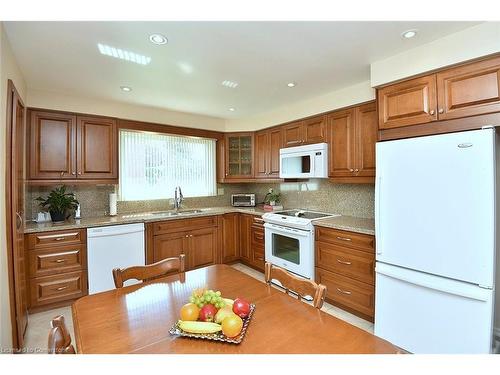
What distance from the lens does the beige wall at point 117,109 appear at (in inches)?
109

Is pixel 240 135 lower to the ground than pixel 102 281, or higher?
higher

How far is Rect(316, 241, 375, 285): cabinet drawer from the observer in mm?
2287

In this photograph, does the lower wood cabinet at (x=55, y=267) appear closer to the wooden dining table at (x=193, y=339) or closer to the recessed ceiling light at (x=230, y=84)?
the wooden dining table at (x=193, y=339)

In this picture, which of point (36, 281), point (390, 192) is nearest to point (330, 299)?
point (390, 192)

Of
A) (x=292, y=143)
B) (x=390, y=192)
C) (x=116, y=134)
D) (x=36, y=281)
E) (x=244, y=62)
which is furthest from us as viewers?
(x=292, y=143)

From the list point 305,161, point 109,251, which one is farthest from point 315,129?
point 109,251

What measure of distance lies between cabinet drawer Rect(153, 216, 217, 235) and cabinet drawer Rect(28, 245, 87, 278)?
81 cm

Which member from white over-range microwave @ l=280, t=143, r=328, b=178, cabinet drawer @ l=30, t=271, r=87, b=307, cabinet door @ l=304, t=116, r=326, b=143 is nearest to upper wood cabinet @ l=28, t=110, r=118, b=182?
cabinet drawer @ l=30, t=271, r=87, b=307

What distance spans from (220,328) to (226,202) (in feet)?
12.0

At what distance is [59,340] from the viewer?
82cm

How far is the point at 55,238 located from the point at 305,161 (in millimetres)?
2925

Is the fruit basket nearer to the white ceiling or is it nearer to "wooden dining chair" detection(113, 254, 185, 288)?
"wooden dining chair" detection(113, 254, 185, 288)

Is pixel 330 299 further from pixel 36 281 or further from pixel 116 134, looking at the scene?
pixel 116 134

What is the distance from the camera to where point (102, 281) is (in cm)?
279
